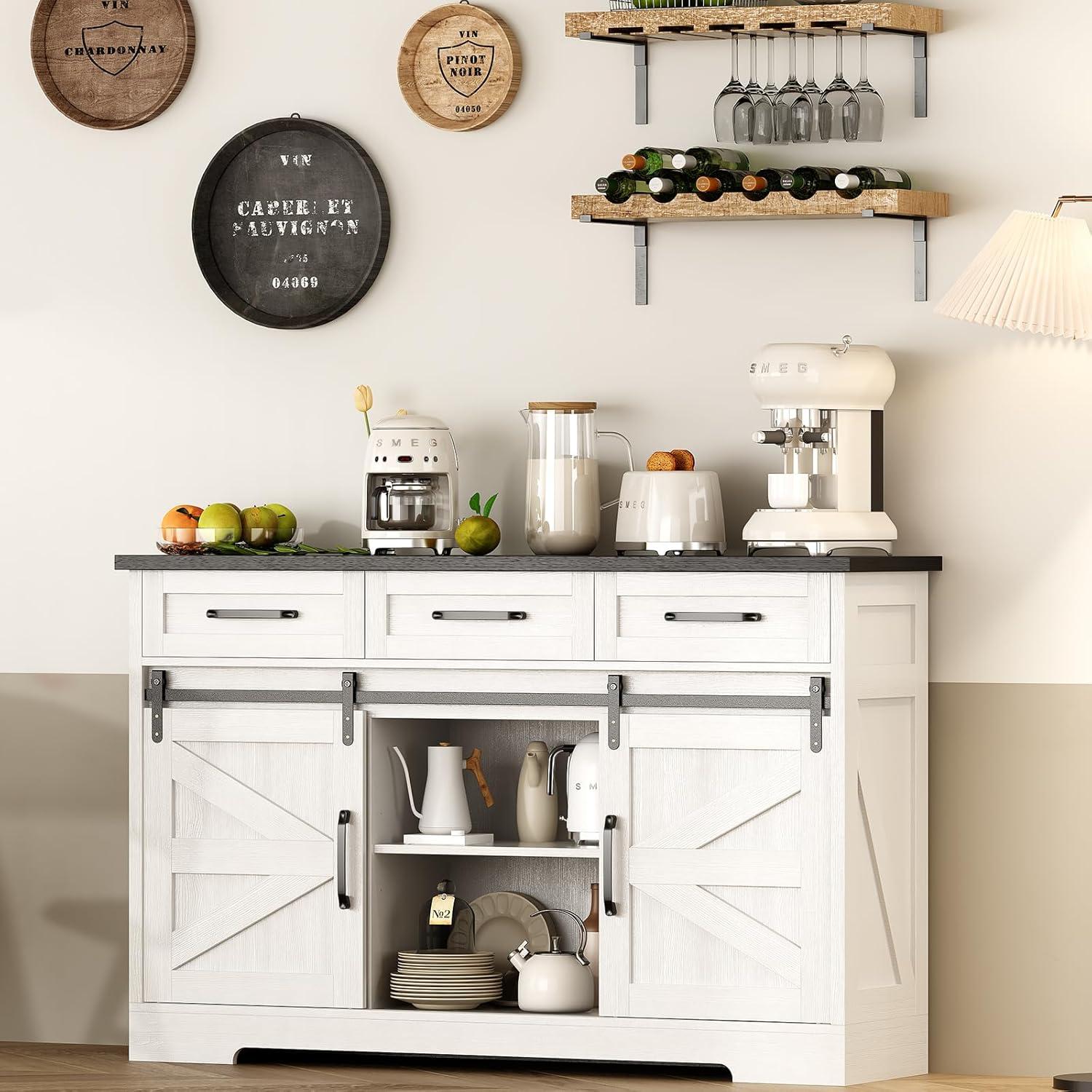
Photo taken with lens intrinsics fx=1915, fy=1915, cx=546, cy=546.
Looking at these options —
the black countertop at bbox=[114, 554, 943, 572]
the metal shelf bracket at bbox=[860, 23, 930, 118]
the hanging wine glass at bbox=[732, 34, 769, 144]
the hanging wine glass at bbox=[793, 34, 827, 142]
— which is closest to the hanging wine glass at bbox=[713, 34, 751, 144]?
the hanging wine glass at bbox=[732, 34, 769, 144]

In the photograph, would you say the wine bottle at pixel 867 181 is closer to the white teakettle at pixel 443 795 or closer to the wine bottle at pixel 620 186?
the wine bottle at pixel 620 186

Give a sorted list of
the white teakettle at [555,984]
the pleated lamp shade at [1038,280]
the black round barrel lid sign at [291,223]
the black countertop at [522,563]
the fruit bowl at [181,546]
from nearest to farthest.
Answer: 1. the black countertop at [522,563]
2. the pleated lamp shade at [1038,280]
3. the white teakettle at [555,984]
4. the fruit bowl at [181,546]
5. the black round barrel lid sign at [291,223]

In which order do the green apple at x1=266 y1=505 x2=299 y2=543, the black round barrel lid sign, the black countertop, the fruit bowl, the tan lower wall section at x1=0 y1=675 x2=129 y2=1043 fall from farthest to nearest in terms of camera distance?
the tan lower wall section at x1=0 y1=675 x2=129 y2=1043 → the black round barrel lid sign → the green apple at x1=266 y1=505 x2=299 y2=543 → the fruit bowl → the black countertop

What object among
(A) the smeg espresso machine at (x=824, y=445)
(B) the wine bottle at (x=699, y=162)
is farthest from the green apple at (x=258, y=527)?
(B) the wine bottle at (x=699, y=162)

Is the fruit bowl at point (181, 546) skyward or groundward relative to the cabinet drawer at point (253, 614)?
skyward

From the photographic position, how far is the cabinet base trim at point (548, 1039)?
12.8 feet

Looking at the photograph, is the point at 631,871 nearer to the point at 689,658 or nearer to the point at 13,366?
the point at 689,658

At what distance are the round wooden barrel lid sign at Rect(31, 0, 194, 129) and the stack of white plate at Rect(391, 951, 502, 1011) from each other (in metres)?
2.12

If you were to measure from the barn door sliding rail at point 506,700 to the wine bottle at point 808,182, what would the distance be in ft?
3.41

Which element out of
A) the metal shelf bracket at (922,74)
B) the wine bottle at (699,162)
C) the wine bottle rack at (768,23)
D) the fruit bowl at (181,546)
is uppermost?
the wine bottle rack at (768,23)

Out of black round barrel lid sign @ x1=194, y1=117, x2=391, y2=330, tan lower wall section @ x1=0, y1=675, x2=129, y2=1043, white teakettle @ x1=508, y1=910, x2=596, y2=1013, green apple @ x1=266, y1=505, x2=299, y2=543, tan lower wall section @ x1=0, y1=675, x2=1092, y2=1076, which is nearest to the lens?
white teakettle @ x1=508, y1=910, x2=596, y2=1013

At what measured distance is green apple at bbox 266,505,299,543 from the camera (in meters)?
4.39

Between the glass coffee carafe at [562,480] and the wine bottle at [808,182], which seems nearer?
the wine bottle at [808,182]

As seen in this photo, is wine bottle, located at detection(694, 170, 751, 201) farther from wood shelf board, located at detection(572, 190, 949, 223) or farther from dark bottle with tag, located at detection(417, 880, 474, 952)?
dark bottle with tag, located at detection(417, 880, 474, 952)
